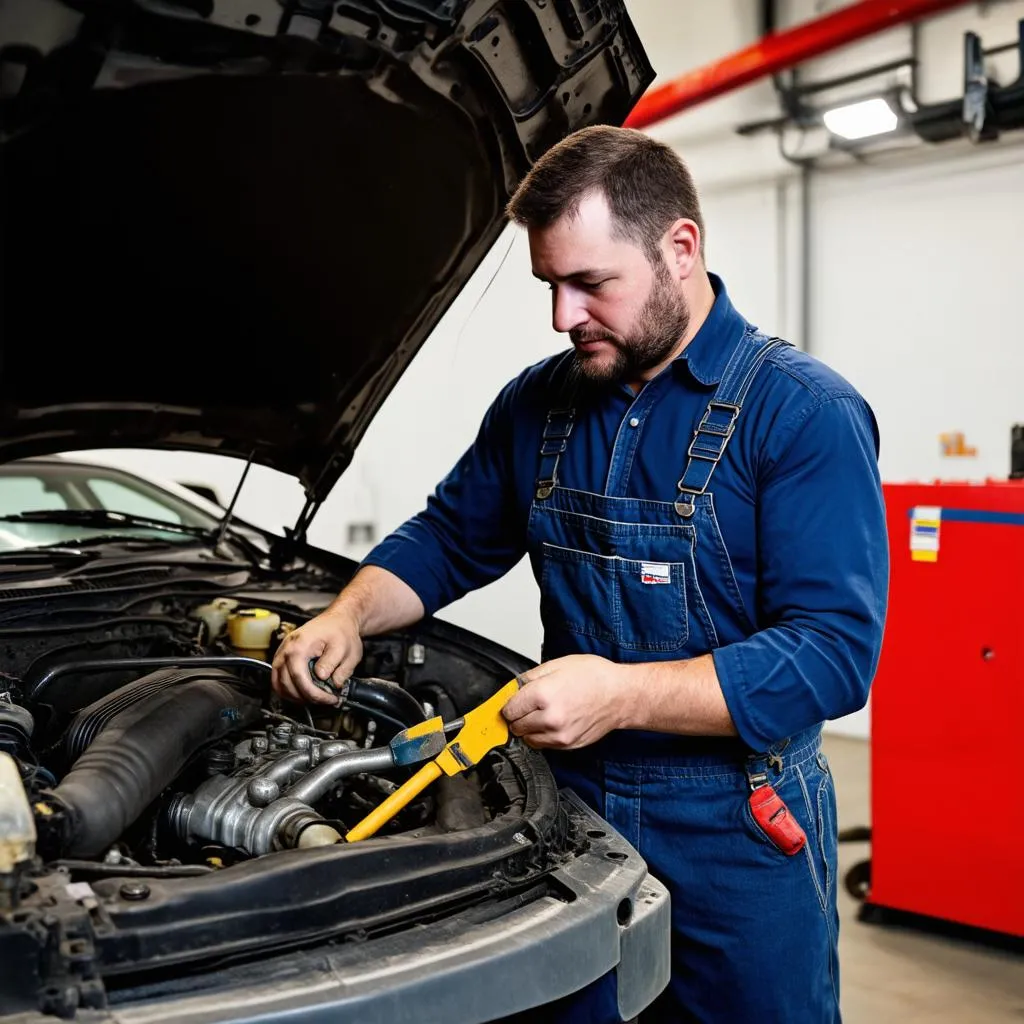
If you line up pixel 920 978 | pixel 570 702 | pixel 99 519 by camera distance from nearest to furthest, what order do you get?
pixel 570 702 → pixel 99 519 → pixel 920 978

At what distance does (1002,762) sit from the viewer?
9.73 feet

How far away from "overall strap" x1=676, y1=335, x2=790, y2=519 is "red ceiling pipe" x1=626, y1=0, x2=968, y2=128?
3113 mm

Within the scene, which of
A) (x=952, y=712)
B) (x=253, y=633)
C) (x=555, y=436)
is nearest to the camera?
(x=555, y=436)

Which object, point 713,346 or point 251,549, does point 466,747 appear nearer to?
point 713,346

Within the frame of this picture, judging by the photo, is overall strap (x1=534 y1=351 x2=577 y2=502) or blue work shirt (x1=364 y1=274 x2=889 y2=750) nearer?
blue work shirt (x1=364 y1=274 x2=889 y2=750)

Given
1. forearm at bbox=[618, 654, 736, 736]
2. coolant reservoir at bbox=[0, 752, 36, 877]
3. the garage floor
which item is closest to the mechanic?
forearm at bbox=[618, 654, 736, 736]

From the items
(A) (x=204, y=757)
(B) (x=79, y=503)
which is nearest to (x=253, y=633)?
(A) (x=204, y=757)

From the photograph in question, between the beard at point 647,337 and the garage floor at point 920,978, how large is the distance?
1.81 metres

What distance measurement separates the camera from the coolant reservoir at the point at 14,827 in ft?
3.37

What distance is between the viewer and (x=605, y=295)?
59.2 inches

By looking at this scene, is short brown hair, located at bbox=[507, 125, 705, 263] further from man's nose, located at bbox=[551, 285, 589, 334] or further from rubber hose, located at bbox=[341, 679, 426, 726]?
rubber hose, located at bbox=[341, 679, 426, 726]

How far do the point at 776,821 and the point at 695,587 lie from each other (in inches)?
13.2

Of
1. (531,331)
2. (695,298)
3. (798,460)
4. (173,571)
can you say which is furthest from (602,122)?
(531,331)

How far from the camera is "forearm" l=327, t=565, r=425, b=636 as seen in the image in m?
1.78
